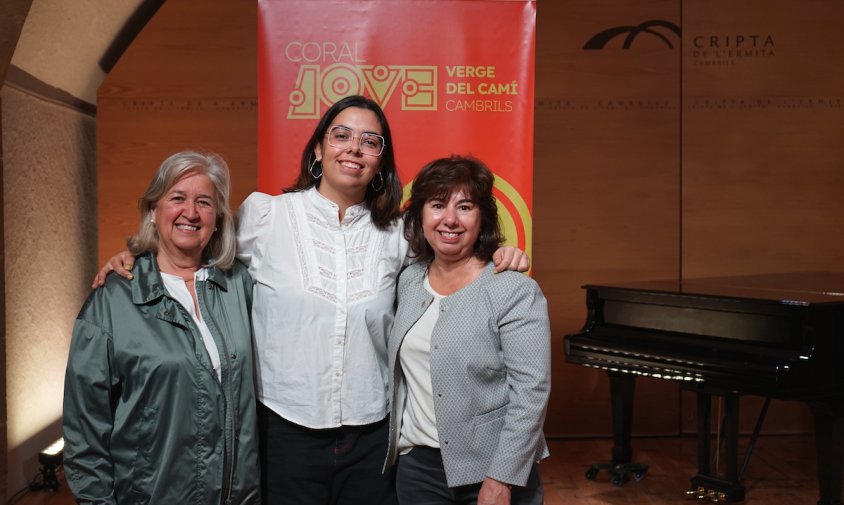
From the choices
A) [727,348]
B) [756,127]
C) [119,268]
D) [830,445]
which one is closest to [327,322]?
[119,268]

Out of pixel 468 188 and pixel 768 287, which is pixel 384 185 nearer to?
pixel 468 188

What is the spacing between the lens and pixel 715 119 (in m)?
5.41

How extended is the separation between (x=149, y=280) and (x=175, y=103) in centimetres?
348

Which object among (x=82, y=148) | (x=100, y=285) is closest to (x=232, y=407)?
(x=100, y=285)

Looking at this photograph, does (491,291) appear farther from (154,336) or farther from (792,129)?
(792,129)

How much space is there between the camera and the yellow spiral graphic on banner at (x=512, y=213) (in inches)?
124

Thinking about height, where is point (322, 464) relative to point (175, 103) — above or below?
below

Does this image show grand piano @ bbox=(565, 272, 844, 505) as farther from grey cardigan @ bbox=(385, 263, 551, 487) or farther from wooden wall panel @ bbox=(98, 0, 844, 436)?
grey cardigan @ bbox=(385, 263, 551, 487)

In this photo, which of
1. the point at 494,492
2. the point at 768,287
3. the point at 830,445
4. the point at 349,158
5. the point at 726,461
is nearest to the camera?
the point at 494,492

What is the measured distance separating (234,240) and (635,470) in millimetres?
3097

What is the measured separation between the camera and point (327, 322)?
2.12 metres

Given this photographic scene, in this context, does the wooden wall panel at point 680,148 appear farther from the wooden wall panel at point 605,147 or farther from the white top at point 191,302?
the white top at point 191,302

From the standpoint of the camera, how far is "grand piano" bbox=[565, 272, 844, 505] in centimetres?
352

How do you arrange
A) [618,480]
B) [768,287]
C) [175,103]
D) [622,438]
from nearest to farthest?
[768,287] < [618,480] < [622,438] < [175,103]
